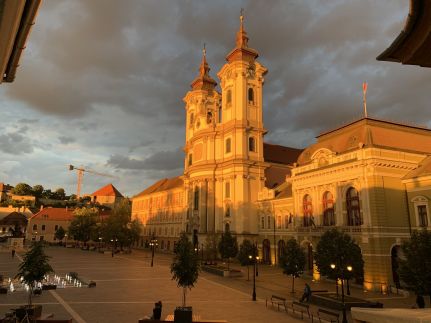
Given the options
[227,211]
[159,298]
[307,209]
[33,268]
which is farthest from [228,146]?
[33,268]

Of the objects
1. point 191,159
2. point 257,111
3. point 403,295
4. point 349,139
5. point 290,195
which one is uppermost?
point 257,111

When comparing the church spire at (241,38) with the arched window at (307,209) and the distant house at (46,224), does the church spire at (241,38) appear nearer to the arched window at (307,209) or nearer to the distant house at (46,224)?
the arched window at (307,209)

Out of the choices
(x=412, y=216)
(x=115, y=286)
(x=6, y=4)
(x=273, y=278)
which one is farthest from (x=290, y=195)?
(x=6, y=4)

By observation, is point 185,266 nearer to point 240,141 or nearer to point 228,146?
point 240,141

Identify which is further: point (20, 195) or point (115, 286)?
point (20, 195)

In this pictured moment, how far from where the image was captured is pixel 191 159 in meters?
75.8

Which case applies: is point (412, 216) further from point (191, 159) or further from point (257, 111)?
point (191, 159)

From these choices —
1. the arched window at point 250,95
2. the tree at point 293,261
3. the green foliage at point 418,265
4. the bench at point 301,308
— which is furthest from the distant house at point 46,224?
the green foliage at point 418,265

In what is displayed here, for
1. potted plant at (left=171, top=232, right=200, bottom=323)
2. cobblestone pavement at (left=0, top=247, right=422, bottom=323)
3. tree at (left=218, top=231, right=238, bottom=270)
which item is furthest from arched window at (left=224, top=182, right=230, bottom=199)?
potted plant at (left=171, top=232, right=200, bottom=323)

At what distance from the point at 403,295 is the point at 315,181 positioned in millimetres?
14936

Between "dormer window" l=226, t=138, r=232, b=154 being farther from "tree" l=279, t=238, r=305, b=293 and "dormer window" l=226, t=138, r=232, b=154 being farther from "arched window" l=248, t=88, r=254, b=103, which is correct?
"tree" l=279, t=238, r=305, b=293

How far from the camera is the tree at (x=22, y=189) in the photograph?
182 meters

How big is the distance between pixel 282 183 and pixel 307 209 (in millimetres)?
21444

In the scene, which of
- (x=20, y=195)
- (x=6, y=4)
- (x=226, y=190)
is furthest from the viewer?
(x=20, y=195)
